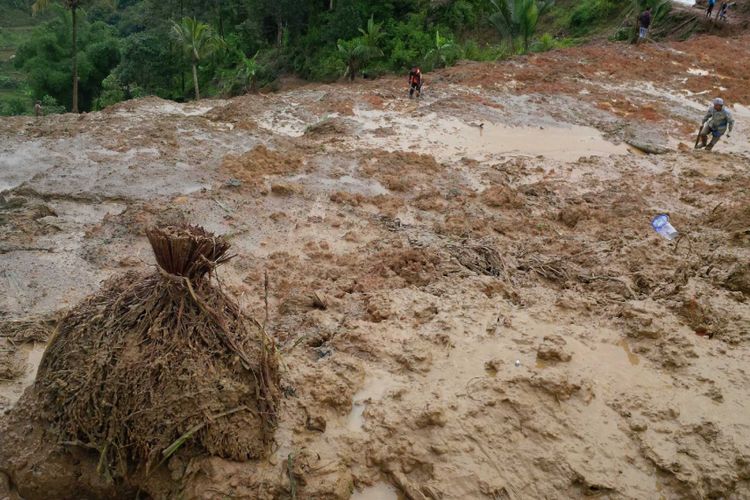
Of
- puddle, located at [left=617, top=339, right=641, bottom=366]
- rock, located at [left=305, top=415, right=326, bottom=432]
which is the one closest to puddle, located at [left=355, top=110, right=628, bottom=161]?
puddle, located at [left=617, top=339, right=641, bottom=366]

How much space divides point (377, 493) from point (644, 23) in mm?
19427

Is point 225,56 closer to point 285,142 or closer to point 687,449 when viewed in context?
point 285,142

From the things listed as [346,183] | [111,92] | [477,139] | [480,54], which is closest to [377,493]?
[346,183]

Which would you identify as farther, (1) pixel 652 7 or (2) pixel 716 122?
(1) pixel 652 7

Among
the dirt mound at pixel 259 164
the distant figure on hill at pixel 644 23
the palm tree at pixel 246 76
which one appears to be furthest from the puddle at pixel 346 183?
the distant figure on hill at pixel 644 23

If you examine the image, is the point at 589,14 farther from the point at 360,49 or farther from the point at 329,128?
the point at 329,128

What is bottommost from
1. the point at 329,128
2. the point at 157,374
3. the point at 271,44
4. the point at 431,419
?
the point at 271,44

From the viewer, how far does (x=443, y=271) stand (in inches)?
238

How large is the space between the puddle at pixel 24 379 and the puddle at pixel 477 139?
22.6 feet

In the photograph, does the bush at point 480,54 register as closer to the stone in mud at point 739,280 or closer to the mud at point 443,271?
the mud at point 443,271

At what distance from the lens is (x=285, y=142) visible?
A: 32.5ft

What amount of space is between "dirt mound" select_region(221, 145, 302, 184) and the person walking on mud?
14.8 metres

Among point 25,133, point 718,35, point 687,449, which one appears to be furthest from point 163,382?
point 718,35

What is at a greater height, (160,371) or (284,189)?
(160,371)
